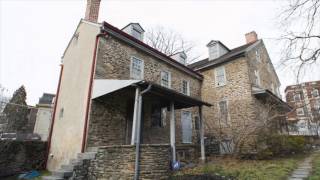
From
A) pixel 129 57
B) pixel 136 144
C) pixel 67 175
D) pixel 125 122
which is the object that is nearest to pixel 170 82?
pixel 129 57

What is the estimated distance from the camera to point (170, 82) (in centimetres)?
1413

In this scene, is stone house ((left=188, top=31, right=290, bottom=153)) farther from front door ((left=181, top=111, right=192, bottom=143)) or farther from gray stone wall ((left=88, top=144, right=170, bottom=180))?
gray stone wall ((left=88, top=144, right=170, bottom=180))

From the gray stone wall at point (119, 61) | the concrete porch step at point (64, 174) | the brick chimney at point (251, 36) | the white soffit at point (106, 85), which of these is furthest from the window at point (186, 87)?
the concrete porch step at point (64, 174)

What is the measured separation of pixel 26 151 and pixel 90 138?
4.34 m

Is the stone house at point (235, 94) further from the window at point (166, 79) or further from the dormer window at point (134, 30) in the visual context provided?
the dormer window at point (134, 30)

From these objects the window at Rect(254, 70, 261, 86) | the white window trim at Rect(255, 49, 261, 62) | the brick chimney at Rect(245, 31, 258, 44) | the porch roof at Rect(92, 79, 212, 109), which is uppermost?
the brick chimney at Rect(245, 31, 258, 44)

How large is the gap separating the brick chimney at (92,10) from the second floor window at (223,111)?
32.3ft

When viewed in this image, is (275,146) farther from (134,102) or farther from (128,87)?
(128,87)

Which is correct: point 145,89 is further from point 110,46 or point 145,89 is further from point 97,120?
point 110,46

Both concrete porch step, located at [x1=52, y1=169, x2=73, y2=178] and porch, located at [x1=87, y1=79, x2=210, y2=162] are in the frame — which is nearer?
concrete porch step, located at [x1=52, y1=169, x2=73, y2=178]

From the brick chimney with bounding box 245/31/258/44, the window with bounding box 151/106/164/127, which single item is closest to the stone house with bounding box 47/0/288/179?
the window with bounding box 151/106/164/127

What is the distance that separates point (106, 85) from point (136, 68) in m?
3.13

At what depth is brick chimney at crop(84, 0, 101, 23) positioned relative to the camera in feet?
39.5

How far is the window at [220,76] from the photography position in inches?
629
